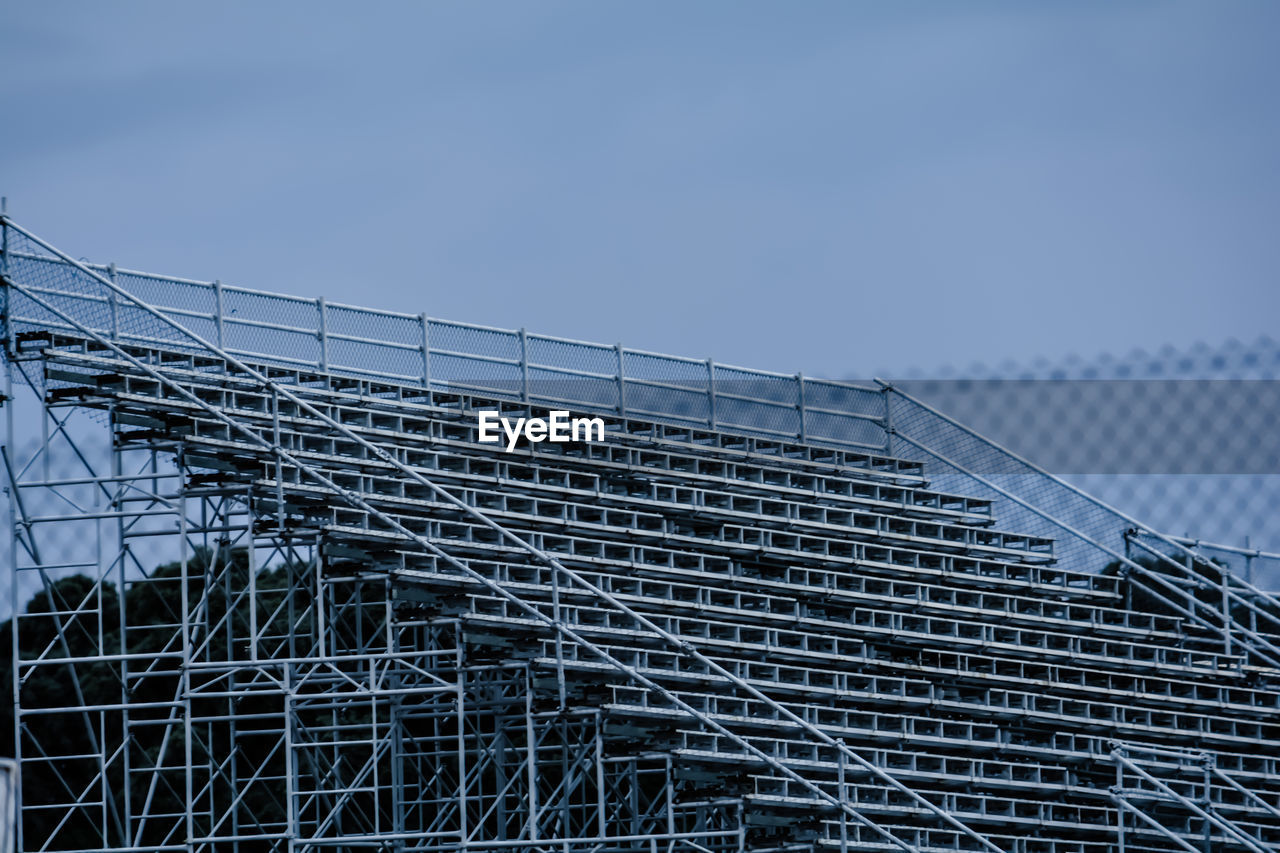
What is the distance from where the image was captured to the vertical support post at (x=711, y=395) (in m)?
26.3

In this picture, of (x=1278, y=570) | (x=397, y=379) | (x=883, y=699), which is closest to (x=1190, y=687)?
(x=1278, y=570)

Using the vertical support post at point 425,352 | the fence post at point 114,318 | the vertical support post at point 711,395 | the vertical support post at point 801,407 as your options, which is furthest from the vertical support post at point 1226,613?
the fence post at point 114,318

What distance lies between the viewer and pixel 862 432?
27.6 meters

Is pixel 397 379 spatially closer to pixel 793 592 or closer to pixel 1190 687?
pixel 793 592

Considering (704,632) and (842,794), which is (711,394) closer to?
(704,632)

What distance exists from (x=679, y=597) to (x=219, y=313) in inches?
229

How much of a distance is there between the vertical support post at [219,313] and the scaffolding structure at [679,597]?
39mm

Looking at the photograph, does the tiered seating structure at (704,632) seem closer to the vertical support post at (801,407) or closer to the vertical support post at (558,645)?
the vertical support post at (558,645)

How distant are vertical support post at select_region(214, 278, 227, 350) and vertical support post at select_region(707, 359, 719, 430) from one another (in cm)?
641

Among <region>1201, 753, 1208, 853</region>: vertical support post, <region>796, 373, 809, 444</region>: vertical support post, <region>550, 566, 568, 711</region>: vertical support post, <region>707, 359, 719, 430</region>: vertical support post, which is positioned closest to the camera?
<region>550, 566, 568, 711</region>: vertical support post

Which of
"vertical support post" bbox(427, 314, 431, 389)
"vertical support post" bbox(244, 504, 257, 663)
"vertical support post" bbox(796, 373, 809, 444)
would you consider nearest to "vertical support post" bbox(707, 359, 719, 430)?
"vertical support post" bbox(796, 373, 809, 444)

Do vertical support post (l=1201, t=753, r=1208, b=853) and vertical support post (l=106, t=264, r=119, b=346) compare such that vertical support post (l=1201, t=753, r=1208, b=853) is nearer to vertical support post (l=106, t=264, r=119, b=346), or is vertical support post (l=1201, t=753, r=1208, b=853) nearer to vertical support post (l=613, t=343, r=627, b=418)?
vertical support post (l=613, t=343, r=627, b=418)

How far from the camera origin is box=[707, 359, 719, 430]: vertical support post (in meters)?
26.3

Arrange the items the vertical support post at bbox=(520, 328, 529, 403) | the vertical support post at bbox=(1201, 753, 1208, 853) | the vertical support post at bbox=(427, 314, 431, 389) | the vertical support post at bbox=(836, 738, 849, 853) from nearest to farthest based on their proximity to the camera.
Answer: the vertical support post at bbox=(836, 738, 849, 853)
the vertical support post at bbox=(1201, 753, 1208, 853)
the vertical support post at bbox=(427, 314, 431, 389)
the vertical support post at bbox=(520, 328, 529, 403)
